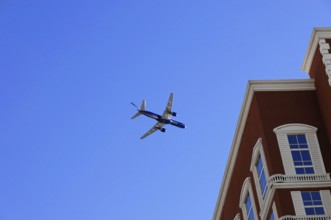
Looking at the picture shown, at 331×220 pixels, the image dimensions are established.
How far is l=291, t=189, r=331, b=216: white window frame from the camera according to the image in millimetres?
47531

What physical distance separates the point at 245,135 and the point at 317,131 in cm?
592

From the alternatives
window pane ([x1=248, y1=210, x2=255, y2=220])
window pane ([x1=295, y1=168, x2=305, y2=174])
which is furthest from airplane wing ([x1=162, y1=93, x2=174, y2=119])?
window pane ([x1=295, y1=168, x2=305, y2=174])

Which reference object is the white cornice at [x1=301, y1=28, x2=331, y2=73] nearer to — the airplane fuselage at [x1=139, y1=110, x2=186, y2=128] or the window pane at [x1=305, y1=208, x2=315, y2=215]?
the window pane at [x1=305, y1=208, x2=315, y2=215]

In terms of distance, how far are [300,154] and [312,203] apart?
3710 mm

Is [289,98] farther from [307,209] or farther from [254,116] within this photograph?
[307,209]

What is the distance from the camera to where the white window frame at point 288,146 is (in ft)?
163

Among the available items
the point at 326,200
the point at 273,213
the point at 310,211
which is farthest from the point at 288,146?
the point at 310,211

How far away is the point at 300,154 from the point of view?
50.6m

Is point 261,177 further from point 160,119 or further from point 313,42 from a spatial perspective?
point 160,119

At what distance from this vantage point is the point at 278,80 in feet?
175

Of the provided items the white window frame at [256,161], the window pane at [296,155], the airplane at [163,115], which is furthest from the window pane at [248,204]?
the airplane at [163,115]

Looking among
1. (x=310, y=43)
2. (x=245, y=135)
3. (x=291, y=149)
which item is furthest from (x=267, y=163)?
(x=310, y=43)

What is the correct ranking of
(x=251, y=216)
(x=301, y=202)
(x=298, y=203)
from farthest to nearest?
(x=251, y=216)
(x=301, y=202)
(x=298, y=203)

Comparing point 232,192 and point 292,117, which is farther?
point 232,192
